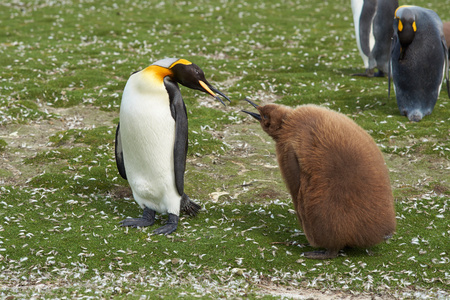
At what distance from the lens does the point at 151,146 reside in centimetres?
550

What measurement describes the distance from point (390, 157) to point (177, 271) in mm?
4191

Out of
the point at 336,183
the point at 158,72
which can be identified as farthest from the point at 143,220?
the point at 336,183

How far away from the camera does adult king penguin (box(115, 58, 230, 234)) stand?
5410mm

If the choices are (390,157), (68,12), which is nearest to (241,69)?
(390,157)

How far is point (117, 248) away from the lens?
502 cm

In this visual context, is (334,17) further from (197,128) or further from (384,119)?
(197,128)

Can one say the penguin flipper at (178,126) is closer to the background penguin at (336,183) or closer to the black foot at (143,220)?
the black foot at (143,220)

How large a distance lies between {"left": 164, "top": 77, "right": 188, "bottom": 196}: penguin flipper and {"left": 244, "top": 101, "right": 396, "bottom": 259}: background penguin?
1178 mm

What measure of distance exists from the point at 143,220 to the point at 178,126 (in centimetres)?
104

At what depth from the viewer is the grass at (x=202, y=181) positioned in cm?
460

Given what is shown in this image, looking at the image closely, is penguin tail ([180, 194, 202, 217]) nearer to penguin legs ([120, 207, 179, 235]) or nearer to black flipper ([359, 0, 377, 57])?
penguin legs ([120, 207, 179, 235])

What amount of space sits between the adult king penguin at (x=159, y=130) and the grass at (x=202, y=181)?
0.36 meters

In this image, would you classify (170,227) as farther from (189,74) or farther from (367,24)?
(367,24)

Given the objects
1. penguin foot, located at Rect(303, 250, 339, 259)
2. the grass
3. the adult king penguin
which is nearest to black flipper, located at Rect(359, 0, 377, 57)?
the grass
